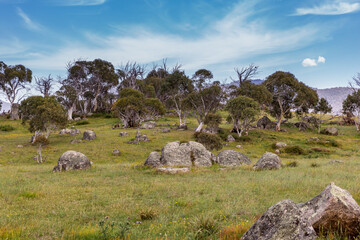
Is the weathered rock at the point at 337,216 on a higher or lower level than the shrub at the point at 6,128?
lower

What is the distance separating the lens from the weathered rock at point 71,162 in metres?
19.6

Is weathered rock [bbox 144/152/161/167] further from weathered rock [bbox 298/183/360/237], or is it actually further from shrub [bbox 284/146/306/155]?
shrub [bbox 284/146/306/155]

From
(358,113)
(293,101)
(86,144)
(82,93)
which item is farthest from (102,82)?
(358,113)

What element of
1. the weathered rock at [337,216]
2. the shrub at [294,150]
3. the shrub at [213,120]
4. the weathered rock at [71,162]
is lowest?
the shrub at [294,150]

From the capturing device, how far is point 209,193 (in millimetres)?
11195

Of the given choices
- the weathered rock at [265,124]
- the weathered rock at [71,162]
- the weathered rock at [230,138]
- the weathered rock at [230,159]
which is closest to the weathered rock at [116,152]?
the weathered rock at [71,162]

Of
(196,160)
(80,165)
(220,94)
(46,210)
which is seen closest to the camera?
(46,210)

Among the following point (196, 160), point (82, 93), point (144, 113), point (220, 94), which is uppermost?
point (82, 93)

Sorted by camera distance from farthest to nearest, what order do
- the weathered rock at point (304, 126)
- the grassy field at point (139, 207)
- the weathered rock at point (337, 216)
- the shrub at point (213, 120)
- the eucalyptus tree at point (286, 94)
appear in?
the weathered rock at point (304, 126)
the eucalyptus tree at point (286, 94)
the shrub at point (213, 120)
the grassy field at point (139, 207)
the weathered rock at point (337, 216)

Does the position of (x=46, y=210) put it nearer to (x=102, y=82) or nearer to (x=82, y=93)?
(x=82, y=93)

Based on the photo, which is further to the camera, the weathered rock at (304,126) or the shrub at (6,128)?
the weathered rock at (304,126)

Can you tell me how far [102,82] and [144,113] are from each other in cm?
4366

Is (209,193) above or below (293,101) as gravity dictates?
below

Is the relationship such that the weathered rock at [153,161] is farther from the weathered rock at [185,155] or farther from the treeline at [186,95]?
the treeline at [186,95]
